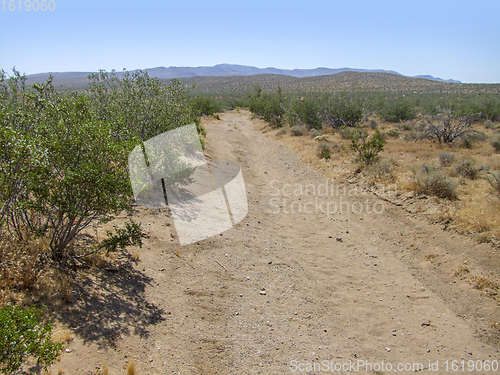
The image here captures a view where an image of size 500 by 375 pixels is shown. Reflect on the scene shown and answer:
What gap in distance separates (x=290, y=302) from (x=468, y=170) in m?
8.10

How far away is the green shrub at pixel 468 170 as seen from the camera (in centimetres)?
954

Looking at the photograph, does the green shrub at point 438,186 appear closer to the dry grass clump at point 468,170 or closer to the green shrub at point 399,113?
the dry grass clump at point 468,170

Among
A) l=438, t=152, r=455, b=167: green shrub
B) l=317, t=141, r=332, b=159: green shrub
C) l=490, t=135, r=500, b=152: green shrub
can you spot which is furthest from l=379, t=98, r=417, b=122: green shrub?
l=438, t=152, r=455, b=167: green shrub

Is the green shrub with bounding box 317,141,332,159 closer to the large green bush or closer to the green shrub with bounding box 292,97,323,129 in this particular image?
the green shrub with bounding box 292,97,323,129

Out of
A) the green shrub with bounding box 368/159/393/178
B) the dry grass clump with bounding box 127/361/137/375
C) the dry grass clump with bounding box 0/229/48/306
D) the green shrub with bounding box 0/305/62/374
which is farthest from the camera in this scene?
the green shrub with bounding box 368/159/393/178

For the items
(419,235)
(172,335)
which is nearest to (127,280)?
(172,335)

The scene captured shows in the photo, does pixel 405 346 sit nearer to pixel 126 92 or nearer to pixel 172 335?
pixel 172 335

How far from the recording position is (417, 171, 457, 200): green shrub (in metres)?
8.30

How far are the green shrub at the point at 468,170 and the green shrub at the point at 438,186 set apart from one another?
1.58m

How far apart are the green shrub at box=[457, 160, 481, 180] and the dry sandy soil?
9.78ft

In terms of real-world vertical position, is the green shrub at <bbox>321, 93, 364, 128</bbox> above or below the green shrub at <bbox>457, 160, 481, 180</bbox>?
above

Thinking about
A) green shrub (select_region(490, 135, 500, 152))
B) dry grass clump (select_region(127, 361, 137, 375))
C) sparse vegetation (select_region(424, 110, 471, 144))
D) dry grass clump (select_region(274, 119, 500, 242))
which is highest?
sparse vegetation (select_region(424, 110, 471, 144))

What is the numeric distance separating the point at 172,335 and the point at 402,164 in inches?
414

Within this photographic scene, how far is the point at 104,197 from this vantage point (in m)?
4.18
